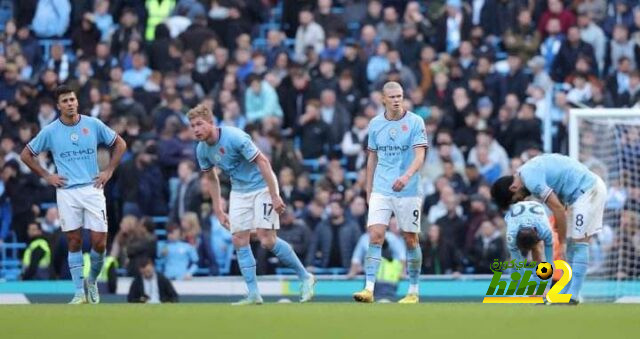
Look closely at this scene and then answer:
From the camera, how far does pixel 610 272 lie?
24953mm

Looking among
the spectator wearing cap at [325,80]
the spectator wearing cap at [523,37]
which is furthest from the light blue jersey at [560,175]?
the spectator wearing cap at [523,37]

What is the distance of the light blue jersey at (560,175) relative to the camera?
58.9ft

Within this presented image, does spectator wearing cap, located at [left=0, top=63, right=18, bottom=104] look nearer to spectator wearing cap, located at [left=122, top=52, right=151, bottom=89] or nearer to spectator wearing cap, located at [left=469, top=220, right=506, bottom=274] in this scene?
spectator wearing cap, located at [left=122, top=52, right=151, bottom=89]

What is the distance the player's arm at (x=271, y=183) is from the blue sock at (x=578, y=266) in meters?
2.99

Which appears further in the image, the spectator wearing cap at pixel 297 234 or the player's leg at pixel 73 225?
the spectator wearing cap at pixel 297 234

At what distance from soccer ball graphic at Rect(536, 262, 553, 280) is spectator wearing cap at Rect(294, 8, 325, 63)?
42.7 ft

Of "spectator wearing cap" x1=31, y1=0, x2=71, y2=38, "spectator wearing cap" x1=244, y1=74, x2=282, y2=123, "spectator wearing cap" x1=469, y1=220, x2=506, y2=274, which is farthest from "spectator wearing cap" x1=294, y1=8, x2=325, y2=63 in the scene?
"spectator wearing cap" x1=469, y1=220, x2=506, y2=274

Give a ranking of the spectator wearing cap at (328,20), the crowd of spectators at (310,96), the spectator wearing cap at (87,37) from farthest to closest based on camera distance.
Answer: the spectator wearing cap at (87,37), the spectator wearing cap at (328,20), the crowd of spectators at (310,96)

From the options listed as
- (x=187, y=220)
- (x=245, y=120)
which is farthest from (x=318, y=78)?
(x=187, y=220)

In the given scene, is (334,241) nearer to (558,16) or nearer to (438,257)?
(438,257)

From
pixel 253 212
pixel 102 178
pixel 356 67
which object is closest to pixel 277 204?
pixel 253 212

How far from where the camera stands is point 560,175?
18266mm

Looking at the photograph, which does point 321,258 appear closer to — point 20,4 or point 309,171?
point 309,171

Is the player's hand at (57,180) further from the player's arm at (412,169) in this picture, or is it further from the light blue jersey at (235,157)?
the player's arm at (412,169)
